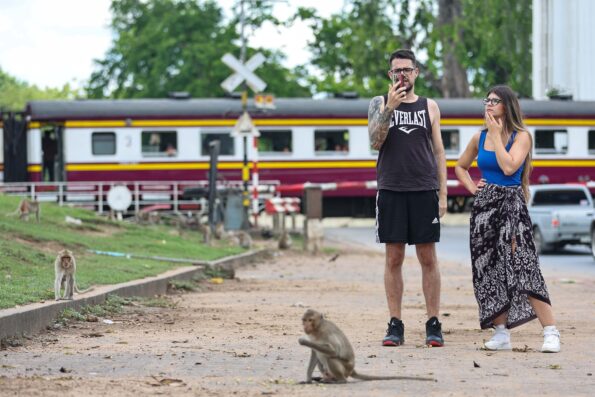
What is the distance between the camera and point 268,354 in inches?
378

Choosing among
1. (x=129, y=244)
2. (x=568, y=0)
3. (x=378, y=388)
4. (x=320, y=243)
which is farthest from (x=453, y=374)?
(x=568, y=0)

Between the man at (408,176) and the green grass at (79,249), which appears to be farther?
the green grass at (79,249)

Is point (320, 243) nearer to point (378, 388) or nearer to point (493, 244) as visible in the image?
point (493, 244)

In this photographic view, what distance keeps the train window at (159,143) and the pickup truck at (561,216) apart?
40.3ft

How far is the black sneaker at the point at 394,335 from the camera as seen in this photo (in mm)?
10219

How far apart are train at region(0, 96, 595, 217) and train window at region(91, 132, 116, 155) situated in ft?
0.09

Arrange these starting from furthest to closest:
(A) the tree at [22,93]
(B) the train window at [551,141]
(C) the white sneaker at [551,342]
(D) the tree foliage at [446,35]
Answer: (A) the tree at [22,93] < (D) the tree foliage at [446,35] < (B) the train window at [551,141] < (C) the white sneaker at [551,342]

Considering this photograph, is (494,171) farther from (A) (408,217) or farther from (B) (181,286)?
(B) (181,286)

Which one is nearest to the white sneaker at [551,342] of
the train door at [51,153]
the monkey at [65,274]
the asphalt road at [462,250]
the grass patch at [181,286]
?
the monkey at [65,274]


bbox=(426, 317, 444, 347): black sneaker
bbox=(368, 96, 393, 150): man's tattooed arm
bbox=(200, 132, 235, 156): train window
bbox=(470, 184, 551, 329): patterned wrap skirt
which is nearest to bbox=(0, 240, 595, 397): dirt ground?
bbox=(426, 317, 444, 347): black sneaker

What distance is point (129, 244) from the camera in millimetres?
21844

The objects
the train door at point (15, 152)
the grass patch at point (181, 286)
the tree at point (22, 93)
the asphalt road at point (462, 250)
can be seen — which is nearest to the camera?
the grass patch at point (181, 286)

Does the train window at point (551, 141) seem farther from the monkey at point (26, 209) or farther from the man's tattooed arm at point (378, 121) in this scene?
the man's tattooed arm at point (378, 121)

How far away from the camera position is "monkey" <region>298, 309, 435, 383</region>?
7930 mm
